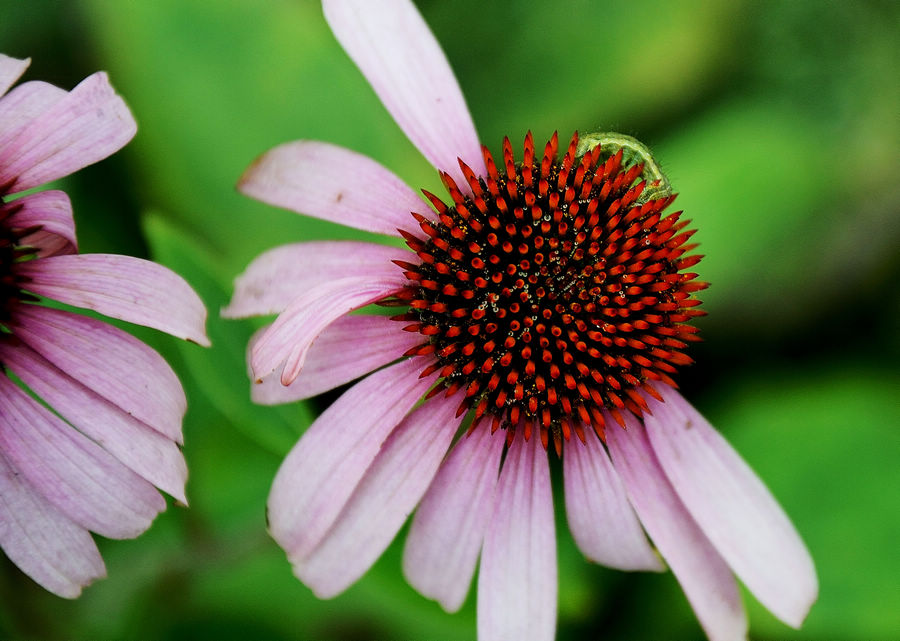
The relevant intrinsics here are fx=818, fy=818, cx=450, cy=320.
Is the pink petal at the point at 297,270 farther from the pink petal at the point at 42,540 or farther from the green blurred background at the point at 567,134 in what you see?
the pink petal at the point at 42,540

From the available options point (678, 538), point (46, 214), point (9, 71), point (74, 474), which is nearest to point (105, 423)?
point (74, 474)

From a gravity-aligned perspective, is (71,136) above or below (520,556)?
above

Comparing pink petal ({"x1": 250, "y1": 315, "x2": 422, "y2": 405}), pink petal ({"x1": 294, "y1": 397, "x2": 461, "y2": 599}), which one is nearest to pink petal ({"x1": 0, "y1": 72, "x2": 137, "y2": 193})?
pink petal ({"x1": 250, "y1": 315, "x2": 422, "y2": 405})

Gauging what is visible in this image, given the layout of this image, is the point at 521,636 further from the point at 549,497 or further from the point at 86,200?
the point at 86,200

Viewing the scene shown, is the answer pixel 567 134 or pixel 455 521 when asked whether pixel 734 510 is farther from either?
pixel 567 134

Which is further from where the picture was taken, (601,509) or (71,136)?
(601,509)

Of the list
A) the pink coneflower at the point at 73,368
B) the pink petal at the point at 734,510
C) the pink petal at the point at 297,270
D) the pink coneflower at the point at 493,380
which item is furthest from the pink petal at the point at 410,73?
the pink petal at the point at 734,510
